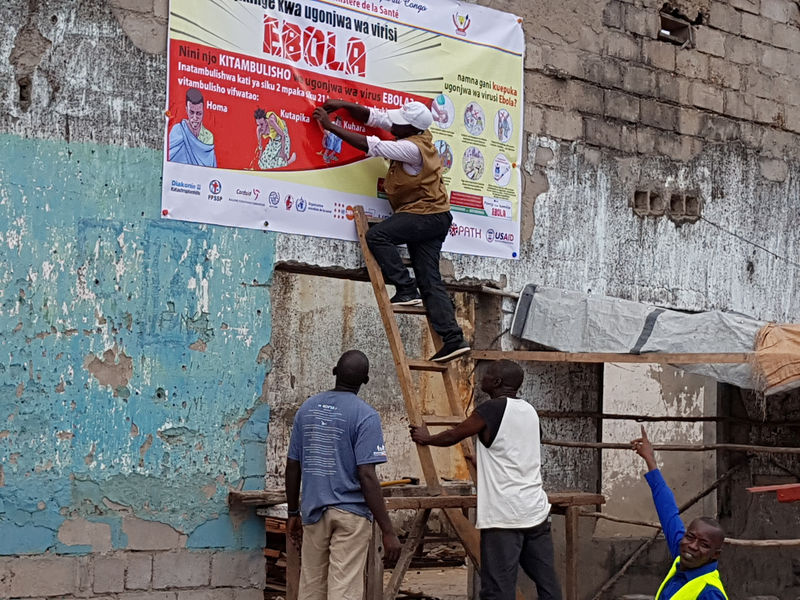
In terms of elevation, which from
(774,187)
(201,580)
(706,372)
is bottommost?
(201,580)

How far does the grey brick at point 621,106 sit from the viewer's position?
8.09 m

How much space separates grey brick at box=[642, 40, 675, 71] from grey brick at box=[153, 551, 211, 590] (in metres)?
4.79

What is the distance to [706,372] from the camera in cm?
698

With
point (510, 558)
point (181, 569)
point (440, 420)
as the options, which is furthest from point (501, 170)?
point (181, 569)

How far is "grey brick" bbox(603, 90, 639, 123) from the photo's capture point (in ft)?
26.5

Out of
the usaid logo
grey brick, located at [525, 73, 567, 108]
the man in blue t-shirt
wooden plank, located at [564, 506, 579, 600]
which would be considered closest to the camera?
the man in blue t-shirt

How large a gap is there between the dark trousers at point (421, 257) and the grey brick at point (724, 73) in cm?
301

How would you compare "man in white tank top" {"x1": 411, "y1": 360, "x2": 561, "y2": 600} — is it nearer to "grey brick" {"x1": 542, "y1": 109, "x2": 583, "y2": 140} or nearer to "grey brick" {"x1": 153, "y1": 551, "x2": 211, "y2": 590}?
"grey brick" {"x1": 153, "y1": 551, "x2": 211, "y2": 590}

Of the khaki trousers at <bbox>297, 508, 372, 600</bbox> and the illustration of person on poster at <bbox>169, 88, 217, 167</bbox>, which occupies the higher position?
the illustration of person on poster at <bbox>169, 88, 217, 167</bbox>

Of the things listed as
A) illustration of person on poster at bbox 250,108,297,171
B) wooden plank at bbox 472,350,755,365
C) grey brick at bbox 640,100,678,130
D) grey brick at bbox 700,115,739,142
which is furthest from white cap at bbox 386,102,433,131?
grey brick at bbox 700,115,739,142

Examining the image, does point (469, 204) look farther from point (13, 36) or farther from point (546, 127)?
point (13, 36)

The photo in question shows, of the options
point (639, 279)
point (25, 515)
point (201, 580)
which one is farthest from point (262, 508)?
point (639, 279)

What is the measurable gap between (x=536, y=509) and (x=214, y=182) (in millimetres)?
2533

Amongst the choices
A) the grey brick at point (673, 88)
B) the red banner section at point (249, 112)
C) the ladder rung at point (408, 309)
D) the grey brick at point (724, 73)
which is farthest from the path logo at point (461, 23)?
the grey brick at point (724, 73)
